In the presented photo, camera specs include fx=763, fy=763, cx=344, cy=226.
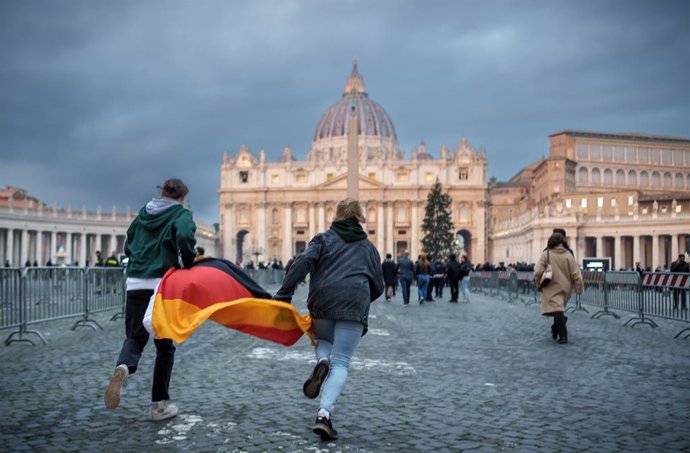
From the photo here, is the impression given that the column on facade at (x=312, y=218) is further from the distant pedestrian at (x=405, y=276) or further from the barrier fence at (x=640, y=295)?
the barrier fence at (x=640, y=295)

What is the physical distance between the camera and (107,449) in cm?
495

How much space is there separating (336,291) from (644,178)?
94.9 metres

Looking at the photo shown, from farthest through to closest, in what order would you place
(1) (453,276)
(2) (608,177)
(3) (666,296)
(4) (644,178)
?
(4) (644,178) → (2) (608,177) → (1) (453,276) → (3) (666,296)

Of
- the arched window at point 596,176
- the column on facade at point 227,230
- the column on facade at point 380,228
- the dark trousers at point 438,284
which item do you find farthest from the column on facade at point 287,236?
the dark trousers at point 438,284

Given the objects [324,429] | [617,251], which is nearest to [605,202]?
[617,251]

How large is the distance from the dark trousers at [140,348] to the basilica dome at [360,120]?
12247cm

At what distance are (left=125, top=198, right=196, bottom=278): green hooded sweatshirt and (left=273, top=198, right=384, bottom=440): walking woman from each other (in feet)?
3.15

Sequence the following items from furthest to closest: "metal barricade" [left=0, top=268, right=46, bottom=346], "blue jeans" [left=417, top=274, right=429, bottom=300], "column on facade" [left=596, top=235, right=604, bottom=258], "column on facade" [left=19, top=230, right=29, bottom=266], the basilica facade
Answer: the basilica facade
"column on facade" [left=19, top=230, right=29, bottom=266]
"column on facade" [left=596, top=235, right=604, bottom=258]
"blue jeans" [left=417, top=274, right=429, bottom=300]
"metal barricade" [left=0, top=268, right=46, bottom=346]

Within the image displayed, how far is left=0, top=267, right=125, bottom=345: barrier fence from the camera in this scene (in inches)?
458

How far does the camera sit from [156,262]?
598 cm

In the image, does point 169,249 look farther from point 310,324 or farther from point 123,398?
point 123,398

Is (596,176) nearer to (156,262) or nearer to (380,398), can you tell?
(380,398)

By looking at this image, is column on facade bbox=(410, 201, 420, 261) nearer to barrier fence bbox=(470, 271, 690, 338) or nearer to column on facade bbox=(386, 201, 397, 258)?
column on facade bbox=(386, 201, 397, 258)

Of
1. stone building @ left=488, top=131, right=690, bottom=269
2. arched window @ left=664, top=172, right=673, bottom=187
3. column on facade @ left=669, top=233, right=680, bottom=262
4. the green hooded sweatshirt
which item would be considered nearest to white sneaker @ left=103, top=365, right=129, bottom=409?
the green hooded sweatshirt
